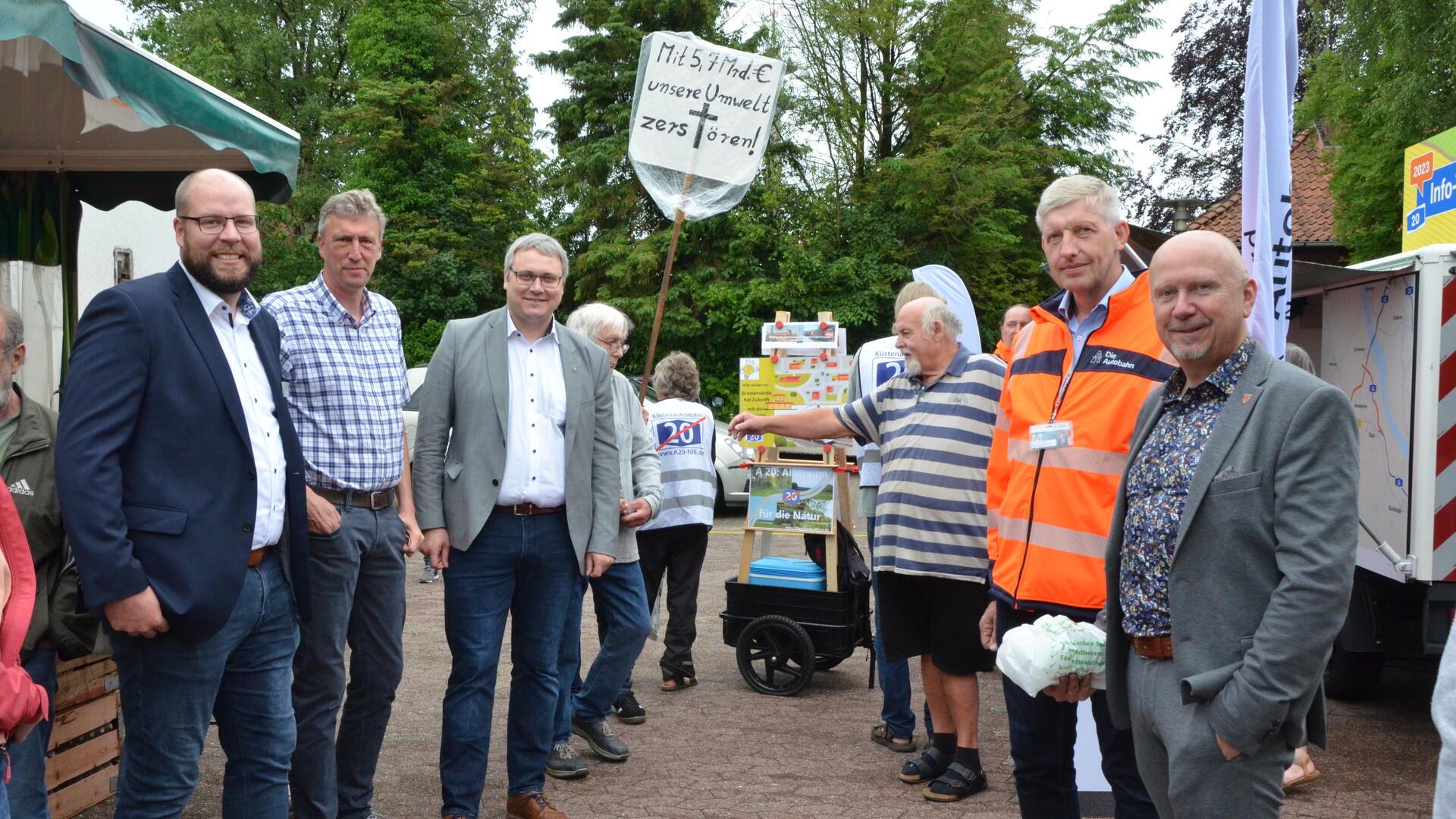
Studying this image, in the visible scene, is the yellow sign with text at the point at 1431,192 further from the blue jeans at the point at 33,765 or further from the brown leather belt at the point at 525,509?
the blue jeans at the point at 33,765

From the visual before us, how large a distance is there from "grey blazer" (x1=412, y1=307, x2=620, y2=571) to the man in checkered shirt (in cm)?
11

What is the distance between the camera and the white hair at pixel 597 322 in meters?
5.42

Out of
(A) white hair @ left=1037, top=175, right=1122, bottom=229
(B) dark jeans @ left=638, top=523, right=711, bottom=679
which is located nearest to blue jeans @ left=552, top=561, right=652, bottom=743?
(B) dark jeans @ left=638, top=523, right=711, bottom=679

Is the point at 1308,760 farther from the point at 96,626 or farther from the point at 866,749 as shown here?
the point at 96,626

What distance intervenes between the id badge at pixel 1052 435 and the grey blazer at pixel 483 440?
1.75m

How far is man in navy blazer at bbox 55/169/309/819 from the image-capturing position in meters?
2.75

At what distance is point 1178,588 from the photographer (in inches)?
95.9

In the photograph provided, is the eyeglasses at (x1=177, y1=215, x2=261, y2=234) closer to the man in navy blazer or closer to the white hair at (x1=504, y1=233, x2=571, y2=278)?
the man in navy blazer

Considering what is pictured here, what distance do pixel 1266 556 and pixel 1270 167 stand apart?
3068 mm

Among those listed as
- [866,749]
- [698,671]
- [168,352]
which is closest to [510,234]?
[698,671]

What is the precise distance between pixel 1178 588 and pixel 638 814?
273 cm

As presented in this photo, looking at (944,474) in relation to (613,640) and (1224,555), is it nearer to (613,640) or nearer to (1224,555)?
(613,640)

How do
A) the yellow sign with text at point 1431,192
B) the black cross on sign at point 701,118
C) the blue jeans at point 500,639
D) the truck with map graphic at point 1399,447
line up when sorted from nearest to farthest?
the blue jeans at point 500,639 → the truck with map graphic at point 1399,447 → the black cross on sign at point 701,118 → the yellow sign with text at point 1431,192

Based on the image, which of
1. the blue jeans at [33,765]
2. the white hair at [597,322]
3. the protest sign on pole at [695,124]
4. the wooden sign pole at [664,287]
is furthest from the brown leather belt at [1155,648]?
the protest sign on pole at [695,124]
